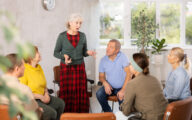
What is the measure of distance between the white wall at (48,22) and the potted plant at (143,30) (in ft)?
3.21

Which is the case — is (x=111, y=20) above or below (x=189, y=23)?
above


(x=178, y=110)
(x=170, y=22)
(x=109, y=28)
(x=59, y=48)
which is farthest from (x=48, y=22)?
(x=178, y=110)

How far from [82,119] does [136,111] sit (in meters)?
0.86

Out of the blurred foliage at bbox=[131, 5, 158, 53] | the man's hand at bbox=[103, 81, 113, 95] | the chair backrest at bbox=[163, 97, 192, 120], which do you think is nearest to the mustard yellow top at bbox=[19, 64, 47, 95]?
the man's hand at bbox=[103, 81, 113, 95]

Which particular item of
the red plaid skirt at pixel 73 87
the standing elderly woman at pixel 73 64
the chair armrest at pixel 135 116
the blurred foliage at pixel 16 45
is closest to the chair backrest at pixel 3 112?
the chair armrest at pixel 135 116

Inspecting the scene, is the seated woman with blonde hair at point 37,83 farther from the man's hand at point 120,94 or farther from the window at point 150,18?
the window at point 150,18

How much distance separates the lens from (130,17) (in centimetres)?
647

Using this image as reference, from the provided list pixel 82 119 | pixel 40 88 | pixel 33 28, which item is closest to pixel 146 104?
pixel 82 119

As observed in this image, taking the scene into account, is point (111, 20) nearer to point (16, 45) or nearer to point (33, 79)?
point (33, 79)

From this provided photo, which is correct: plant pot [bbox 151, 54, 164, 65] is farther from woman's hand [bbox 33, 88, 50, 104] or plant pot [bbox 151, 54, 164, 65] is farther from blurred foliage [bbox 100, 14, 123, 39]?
woman's hand [bbox 33, 88, 50, 104]

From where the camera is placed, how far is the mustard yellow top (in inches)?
106

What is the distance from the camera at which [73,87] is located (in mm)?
3504

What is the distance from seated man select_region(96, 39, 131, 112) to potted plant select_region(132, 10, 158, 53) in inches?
107

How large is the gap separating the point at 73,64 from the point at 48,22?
211 cm
